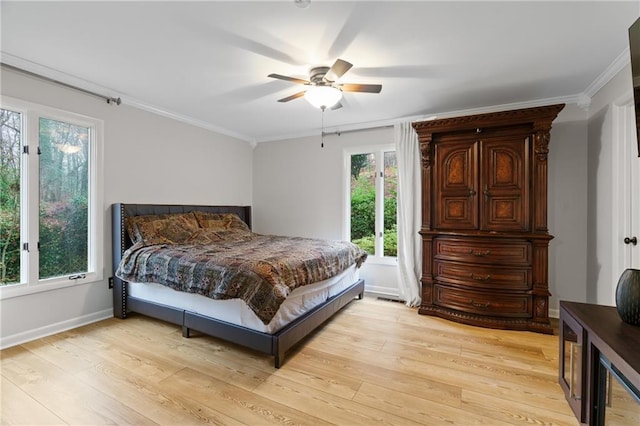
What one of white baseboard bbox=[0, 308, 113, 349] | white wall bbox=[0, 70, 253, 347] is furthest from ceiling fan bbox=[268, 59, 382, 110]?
white baseboard bbox=[0, 308, 113, 349]

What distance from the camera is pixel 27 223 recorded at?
2.56 m

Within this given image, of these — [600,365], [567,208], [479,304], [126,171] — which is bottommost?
[479,304]

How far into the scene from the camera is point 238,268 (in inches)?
88.0

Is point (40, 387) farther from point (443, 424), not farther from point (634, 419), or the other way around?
point (634, 419)

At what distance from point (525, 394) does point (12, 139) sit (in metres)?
4.55

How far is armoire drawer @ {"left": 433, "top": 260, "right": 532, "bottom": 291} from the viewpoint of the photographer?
287 centimetres

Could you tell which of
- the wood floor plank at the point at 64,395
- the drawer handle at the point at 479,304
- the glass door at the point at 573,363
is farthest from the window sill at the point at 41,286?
the glass door at the point at 573,363

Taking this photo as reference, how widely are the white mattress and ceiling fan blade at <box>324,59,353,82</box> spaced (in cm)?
177

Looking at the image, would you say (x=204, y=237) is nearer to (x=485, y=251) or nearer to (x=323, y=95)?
(x=323, y=95)

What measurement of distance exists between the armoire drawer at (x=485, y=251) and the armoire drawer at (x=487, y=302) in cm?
35

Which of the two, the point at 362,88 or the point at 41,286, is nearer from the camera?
the point at 362,88

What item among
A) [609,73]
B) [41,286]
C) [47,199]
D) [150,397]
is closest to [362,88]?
[609,73]

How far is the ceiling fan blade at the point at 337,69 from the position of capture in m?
2.01

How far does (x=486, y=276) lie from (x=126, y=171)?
4.20 m
